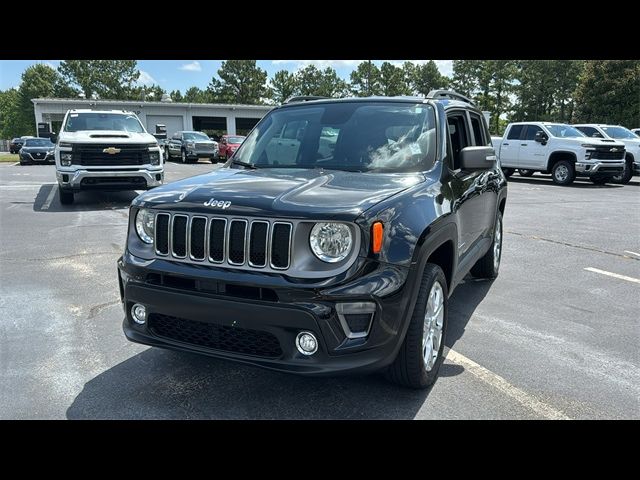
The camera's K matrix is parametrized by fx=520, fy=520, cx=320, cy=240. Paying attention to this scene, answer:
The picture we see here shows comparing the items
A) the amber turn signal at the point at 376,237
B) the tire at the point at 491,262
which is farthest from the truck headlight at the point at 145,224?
the tire at the point at 491,262

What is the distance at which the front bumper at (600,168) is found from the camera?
1675 centimetres

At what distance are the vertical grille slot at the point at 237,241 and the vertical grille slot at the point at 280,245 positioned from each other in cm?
18

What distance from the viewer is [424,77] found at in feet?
249

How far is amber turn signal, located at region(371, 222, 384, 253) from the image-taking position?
273 centimetres

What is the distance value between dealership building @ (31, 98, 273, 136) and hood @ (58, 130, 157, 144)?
96.8 ft

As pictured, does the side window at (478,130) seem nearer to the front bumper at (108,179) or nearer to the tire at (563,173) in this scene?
the front bumper at (108,179)

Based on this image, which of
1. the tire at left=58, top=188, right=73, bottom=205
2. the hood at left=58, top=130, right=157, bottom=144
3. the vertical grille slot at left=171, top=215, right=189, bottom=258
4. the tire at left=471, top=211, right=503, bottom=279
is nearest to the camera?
the vertical grille slot at left=171, top=215, right=189, bottom=258

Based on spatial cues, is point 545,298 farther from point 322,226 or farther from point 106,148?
point 106,148

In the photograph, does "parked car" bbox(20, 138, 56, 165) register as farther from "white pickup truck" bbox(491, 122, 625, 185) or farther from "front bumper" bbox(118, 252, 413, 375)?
"front bumper" bbox(118, 252, 413, 375)

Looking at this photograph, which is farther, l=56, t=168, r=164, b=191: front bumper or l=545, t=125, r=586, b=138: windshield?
l=545, t=125, r=586, b=138: windshield

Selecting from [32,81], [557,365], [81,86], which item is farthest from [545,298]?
[32,81]

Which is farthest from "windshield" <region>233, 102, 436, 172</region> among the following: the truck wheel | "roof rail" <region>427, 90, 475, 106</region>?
the truck wheel

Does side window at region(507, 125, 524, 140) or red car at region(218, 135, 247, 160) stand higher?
side window at region(507, 125, 524, 140)

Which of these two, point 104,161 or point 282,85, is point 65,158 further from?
point 282,85
